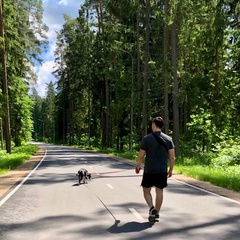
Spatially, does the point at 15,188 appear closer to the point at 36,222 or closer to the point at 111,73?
the point at 36,222

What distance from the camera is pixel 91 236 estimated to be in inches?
290

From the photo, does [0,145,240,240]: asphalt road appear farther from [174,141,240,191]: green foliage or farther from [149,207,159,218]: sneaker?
[174,141,240,191]: green foliage

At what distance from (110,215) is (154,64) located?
72.6 feet

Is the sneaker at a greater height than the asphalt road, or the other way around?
the sneaker

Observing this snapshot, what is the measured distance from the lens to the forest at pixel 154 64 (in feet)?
92.8

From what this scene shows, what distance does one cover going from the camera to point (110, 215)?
9.36 m

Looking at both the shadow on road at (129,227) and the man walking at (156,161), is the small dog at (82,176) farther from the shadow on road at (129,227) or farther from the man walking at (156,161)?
the man walking at (156,161)

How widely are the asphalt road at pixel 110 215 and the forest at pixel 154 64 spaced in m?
11.1

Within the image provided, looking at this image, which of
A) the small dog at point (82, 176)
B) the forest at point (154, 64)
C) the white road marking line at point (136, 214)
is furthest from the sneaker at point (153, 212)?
the forest at point (154, 64)

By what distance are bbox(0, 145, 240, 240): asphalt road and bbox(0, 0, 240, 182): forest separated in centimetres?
1108

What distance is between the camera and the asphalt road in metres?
7.58

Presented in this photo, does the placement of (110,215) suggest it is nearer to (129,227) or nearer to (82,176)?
(129,227)

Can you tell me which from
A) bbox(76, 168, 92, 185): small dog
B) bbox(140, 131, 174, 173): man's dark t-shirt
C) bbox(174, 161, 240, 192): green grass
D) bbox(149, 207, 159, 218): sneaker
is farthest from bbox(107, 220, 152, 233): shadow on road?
bbox(76, 168, 92, 185): small dog

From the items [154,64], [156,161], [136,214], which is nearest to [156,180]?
[156,161]
